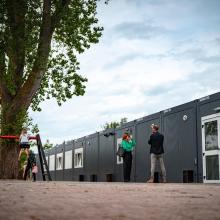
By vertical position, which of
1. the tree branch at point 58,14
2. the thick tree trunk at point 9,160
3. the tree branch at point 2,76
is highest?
the tree branch at point 58,14

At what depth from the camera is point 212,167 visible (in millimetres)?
13320

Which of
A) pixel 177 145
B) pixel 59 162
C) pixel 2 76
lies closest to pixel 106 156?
pixel 177 145

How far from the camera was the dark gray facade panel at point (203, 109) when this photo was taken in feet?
43.3

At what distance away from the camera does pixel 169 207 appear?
385cm

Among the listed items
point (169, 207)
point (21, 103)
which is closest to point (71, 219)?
point (169, 207)

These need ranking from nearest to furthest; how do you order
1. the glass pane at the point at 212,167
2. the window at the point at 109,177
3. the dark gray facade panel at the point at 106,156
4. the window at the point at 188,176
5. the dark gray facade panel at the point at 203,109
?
the glass pane at the point at 212,167 → the dark gray facade panel at the point at 203,109 → the window at the point at 188,176 → the window at the point at 109,177 → the dark gray facade panel at the point at 106,156

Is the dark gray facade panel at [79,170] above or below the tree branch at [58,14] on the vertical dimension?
below

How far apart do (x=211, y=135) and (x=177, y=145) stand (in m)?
1.92

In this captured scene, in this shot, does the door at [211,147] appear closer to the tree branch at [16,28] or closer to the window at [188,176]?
the window at [188,176]

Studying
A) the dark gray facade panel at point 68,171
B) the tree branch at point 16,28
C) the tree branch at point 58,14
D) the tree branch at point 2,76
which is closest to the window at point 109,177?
the dark gray facade panel at point 68,171

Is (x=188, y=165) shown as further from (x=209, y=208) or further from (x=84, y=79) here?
(x=209, y=208)

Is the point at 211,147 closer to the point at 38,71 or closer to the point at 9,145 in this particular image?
the point at 38,71

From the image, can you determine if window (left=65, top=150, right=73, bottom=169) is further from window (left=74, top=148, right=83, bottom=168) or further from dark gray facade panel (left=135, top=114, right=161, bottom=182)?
dark gray facade panel (left=135, top=114, right=161, bottom=182)

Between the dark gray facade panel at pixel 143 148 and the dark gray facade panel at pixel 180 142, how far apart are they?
1047mm
